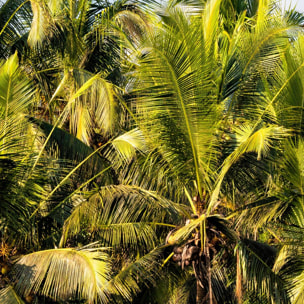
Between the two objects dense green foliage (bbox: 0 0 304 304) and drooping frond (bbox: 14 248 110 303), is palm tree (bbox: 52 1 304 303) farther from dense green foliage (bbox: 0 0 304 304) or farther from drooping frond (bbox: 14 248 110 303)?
drooping frond (bbox: 14 248 110 303)

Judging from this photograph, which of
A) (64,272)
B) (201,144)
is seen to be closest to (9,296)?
(64,272)

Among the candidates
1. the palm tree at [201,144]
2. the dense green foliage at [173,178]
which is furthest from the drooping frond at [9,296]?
the palm tree at [201,144]

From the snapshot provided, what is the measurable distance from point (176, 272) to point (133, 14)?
640 centimetres

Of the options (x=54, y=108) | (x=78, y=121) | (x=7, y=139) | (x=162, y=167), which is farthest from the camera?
(x=54, y=108)

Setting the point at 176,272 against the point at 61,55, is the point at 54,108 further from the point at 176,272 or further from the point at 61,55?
the point at 176,272

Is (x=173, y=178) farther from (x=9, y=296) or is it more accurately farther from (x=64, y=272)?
(x=9, y=296)

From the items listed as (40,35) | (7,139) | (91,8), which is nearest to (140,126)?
(7,139)

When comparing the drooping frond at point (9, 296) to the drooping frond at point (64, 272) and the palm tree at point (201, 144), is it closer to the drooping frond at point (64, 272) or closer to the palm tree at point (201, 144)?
the drooping frond at point (64, 272)

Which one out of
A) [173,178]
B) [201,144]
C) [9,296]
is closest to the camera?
[9,296]

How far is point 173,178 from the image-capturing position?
399 inches

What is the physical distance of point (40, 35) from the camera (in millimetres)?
11633

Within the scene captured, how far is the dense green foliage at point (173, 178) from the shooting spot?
8.98 metres

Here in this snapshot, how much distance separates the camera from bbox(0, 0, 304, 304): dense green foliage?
8.98 m

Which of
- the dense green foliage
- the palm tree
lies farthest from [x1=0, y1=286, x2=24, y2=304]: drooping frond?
the palm tree
